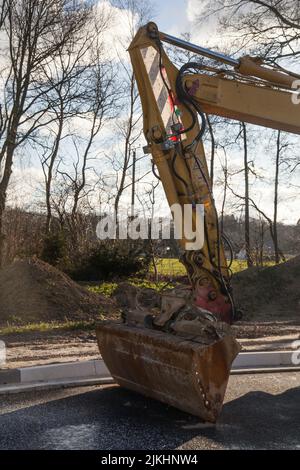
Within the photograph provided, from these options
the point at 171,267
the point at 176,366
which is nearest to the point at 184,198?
the point at 176,366

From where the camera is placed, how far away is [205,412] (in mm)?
5062

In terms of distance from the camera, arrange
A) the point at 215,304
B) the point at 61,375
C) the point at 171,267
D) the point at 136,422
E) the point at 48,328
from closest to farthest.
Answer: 1. the point at 136,422
2. the point at 215,304
3. the point at 61,375
4. the point at 48,328
5. the point at 171,267

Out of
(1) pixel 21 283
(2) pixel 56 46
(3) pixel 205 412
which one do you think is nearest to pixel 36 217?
(2) pixel 56 46

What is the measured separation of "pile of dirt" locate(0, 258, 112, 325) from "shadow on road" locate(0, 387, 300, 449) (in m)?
6.71

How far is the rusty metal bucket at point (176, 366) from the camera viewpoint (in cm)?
500

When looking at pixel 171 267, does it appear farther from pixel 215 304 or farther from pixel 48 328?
pixel 215 304

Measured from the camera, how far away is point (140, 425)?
522 cm

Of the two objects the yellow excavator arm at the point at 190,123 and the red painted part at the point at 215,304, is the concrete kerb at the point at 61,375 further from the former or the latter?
the yellow excavator arm at the point at 190,123

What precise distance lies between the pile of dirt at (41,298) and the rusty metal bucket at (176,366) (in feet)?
22.2

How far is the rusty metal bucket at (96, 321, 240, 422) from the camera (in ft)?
16.4

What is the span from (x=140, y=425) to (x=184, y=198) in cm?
243

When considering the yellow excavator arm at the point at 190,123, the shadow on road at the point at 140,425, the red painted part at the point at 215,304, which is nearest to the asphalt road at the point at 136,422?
the shadow on road at the point at 140,425
